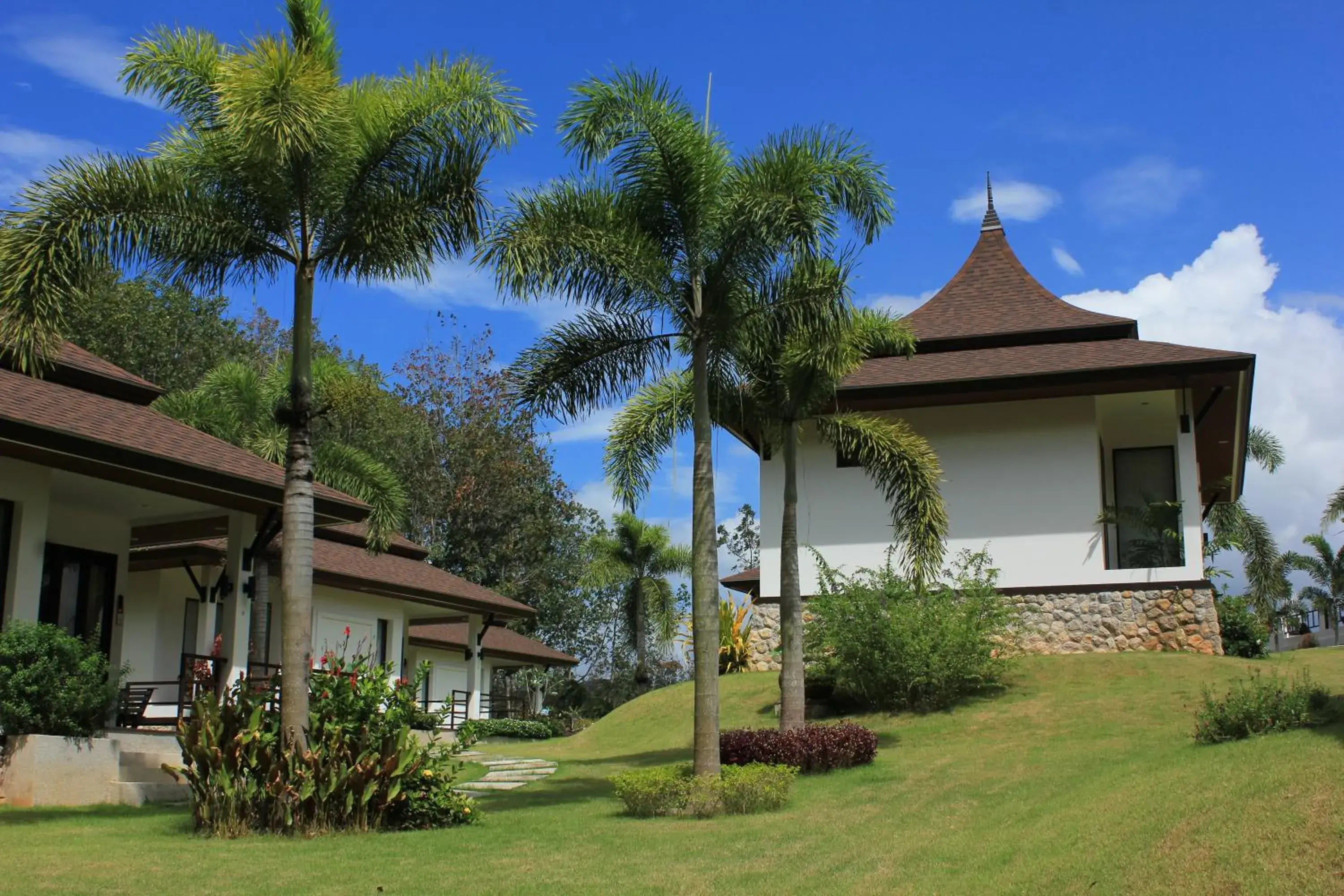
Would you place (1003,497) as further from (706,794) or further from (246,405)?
(246,405)

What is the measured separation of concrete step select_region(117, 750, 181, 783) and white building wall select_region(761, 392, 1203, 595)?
11849 millimetres

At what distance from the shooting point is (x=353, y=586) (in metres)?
25.3

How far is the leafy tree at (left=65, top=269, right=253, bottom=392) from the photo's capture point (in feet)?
124

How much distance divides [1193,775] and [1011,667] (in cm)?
1011

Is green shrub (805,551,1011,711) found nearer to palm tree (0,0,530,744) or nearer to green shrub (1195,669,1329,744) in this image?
green shrub (1195,669,1329,744)

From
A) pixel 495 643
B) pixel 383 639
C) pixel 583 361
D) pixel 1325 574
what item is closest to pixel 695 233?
pixel 583 361

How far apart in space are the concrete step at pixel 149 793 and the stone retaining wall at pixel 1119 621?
1300 centimetres

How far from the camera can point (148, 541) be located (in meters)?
20.1

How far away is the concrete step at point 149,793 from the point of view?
14.4 meters

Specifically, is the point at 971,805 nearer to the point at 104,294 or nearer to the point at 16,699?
the point at 16,699

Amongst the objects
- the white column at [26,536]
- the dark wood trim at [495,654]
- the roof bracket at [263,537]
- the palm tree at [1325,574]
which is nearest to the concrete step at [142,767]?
the white column at [26,536]

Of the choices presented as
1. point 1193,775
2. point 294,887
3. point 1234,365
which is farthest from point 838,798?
point 1234,365

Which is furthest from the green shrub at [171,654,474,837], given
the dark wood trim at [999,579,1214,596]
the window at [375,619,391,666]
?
→ the window at [375,619,391,666]

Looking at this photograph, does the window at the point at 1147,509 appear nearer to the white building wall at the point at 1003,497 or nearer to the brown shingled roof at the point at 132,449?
the white building wall at the point at 1003,497
